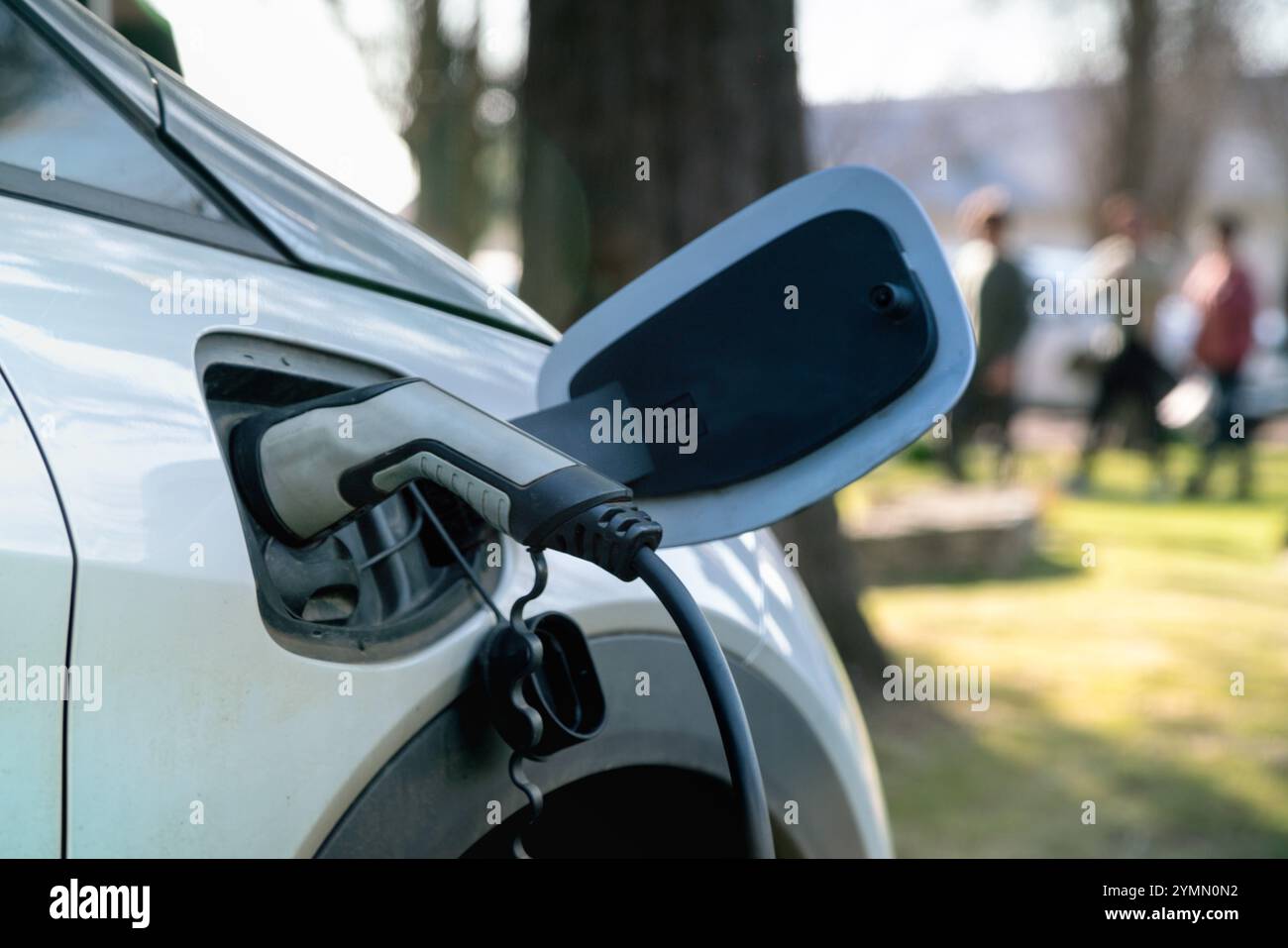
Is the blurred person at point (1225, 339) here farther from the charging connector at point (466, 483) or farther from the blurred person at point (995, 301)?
the charging connector at point (466, 483)

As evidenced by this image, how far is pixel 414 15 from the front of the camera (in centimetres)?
1505

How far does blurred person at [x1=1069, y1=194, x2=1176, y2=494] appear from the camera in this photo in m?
10.8

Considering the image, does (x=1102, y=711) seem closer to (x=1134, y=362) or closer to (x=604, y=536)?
(x=604, y=536)

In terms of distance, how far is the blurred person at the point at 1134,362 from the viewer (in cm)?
1082

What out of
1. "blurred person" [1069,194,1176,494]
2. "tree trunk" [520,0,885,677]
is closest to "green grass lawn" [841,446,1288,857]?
"tree trunk" [520,0,885,677]

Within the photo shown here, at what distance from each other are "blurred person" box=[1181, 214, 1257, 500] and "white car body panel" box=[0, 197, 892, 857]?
33.2 ft

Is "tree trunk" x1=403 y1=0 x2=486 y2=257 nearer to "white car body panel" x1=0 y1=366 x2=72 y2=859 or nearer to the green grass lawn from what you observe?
the green grass lawn

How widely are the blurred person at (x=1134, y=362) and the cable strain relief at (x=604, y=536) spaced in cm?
1001

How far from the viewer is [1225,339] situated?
34.4ft

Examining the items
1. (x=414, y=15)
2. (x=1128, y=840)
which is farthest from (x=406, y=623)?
(x=414, y=15)

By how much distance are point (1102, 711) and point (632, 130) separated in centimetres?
259

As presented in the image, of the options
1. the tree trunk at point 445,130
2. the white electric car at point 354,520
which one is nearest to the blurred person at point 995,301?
the tree trunk at point 445,130

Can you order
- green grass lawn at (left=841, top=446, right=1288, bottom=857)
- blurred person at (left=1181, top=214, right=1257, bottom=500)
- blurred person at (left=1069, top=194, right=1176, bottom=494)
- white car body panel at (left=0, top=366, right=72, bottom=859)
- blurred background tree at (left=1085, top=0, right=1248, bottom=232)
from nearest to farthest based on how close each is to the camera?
white car body panel at (left=0, top=366, right=72, bottom=859), green grass lawn at (left=841, top=446, right=1288, bottom=857), blurred person at (left=1181, top=214, right=1257, bottom=500), blurred person at (left=1069, top=194, right=1176, bottom=494), blurred background tree at (left=1085, top=0, right=1248, bottom=232)
